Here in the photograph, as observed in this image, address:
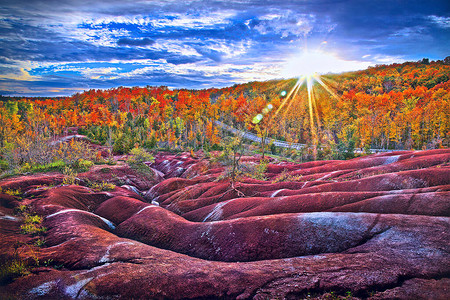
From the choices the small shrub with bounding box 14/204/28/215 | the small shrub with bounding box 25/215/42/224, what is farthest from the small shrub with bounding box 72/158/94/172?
the small shrub with bounding box 25/215/42/224

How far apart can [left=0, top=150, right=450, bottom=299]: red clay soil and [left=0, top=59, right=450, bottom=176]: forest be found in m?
19.5

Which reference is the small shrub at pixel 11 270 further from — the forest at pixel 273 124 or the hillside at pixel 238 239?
the forest at pixel 273 124

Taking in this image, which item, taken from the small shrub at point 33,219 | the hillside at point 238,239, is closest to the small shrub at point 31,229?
the hillside at point 238,239

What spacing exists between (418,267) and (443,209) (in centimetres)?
573

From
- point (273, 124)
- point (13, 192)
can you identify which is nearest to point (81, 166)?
point (13, 192)

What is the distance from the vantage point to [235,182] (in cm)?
2848

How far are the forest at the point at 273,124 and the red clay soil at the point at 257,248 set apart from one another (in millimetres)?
19524

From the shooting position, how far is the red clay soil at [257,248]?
9219 mm

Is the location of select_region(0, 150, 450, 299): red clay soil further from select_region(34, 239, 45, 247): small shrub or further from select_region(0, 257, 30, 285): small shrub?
select_region(34, 239, 45, 247): small shrub

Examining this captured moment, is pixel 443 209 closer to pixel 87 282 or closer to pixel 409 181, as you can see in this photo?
pixel 409 181

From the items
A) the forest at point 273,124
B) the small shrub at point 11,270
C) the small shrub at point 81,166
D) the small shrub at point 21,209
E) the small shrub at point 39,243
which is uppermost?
the forest at point 273,124

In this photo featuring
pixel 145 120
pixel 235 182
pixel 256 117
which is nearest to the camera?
pixel 235 182

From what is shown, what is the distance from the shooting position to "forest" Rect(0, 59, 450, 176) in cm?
5647

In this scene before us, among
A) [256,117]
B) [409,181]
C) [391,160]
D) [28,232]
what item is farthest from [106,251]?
[256,117]
